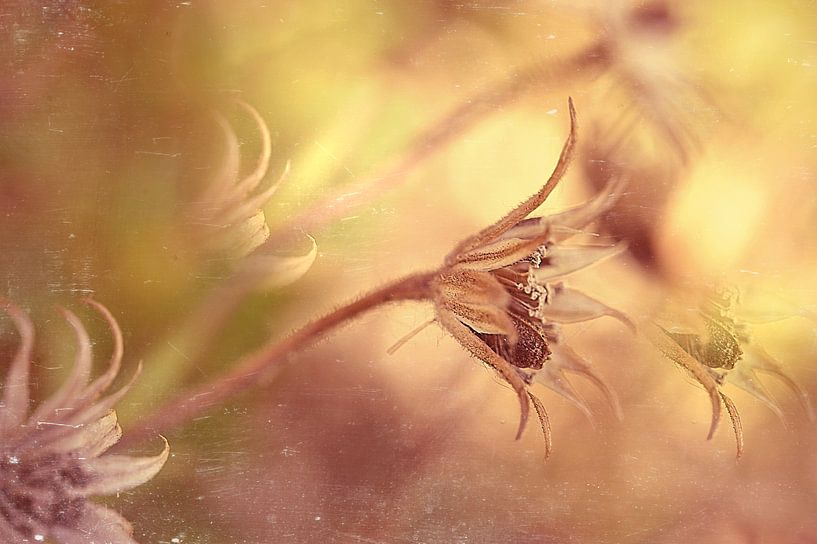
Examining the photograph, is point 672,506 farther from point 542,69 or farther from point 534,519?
point 542,69


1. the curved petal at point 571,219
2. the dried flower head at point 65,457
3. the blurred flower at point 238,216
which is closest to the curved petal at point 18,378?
the dried flower head at point 65,457

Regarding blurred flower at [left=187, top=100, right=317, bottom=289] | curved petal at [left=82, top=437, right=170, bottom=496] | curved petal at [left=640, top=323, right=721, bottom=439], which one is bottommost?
curved petal at [left=640, top=323, right=721, bottom=439]

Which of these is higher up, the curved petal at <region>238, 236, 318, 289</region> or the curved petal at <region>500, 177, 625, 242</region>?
the curved petal at <region>238, 236, 318, 289</region>

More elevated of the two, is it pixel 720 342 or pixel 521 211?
pixel 521 211

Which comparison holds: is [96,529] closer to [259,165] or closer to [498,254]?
[259,165]

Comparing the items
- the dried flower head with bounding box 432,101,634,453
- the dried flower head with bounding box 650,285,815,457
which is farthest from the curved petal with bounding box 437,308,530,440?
the dried flower head with bounding box 650,285,815,457

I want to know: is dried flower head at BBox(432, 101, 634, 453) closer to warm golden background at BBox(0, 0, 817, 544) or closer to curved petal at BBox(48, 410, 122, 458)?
warm golden background at BBox(0, 0, 817, 544)

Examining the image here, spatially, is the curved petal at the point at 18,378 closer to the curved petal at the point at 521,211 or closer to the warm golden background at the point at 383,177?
the warm golden background at the point at 383,177

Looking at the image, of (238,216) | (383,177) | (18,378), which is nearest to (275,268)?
(238,216)
